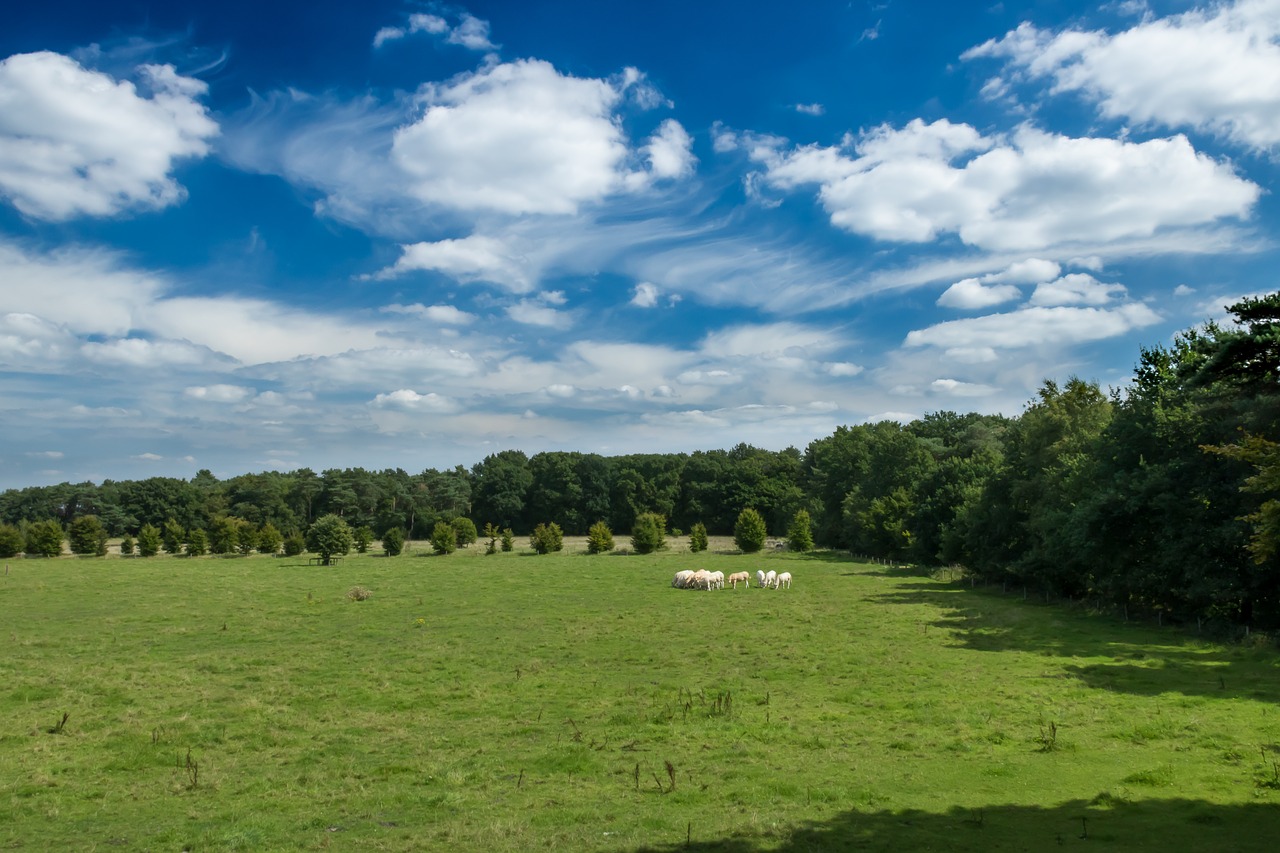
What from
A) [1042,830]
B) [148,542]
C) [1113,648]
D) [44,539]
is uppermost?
[44,539]

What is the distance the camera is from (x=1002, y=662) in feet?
73.7

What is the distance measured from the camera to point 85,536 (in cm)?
8106

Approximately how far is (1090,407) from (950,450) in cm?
4755

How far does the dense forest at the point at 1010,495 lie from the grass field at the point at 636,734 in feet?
11.1

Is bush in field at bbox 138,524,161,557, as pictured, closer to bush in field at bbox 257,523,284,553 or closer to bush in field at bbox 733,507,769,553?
bush in field at bbox 257,523,284,553

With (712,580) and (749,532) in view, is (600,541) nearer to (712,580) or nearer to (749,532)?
(749,532)

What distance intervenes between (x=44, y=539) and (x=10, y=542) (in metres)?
2.83

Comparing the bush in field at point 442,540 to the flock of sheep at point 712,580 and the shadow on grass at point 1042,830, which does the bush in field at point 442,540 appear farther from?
the shadow on grass at point 1042,830

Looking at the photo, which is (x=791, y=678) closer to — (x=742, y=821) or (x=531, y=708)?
(x=531, y=708)

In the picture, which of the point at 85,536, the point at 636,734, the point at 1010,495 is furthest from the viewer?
the point at 85,536

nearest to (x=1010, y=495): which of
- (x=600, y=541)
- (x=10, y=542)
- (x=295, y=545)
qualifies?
(x=600, y=541)

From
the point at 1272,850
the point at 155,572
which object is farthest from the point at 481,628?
the point at 155,572

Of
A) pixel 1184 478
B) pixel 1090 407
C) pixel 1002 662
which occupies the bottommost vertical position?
pixel 1002 662

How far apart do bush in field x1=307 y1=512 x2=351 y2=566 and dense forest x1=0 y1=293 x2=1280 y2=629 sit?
71.3 ft
